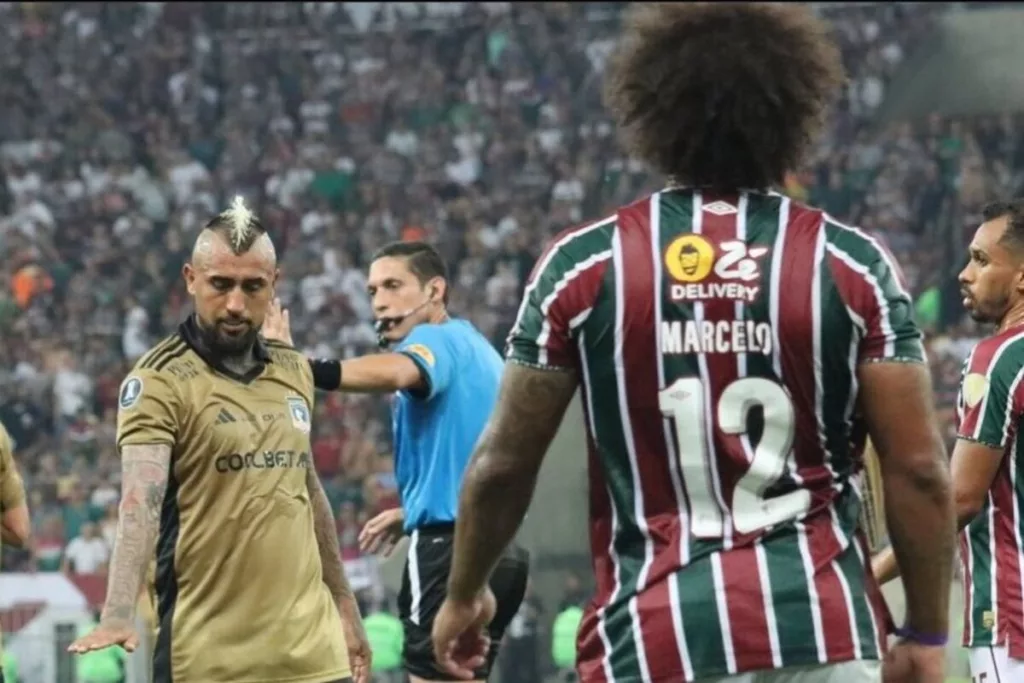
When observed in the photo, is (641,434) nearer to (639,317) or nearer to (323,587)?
(639,317)

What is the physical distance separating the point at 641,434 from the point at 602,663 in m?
0.44

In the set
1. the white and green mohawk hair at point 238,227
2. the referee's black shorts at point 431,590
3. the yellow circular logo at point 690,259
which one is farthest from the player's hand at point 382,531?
the yellow circular logo at point 690,259

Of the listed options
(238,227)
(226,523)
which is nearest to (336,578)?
(226,523)

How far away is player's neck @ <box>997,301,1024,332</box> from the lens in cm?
608

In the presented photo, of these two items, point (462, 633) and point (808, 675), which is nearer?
Result: point (808, 675)

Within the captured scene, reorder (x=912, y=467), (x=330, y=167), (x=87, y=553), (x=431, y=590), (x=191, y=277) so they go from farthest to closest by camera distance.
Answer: (x=330, y=167) < (x=87, y=553) < (x=431, y=590) < (x=191, y=277) < (x=912, y=467)

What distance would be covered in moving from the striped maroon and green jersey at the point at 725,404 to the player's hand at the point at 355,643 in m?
2.60

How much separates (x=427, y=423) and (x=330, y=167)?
18720mm

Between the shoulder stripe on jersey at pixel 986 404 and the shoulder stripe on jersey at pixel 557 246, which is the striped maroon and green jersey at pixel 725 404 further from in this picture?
the shoulder stripe on jersey at pixel 986 404

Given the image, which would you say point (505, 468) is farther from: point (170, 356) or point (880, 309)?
point (170, 356)

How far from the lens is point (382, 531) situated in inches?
332

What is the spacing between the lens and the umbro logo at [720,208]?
4062mm

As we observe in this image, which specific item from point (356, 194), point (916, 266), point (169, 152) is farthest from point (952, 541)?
point (169, 152)

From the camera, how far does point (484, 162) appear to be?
85.8ft
